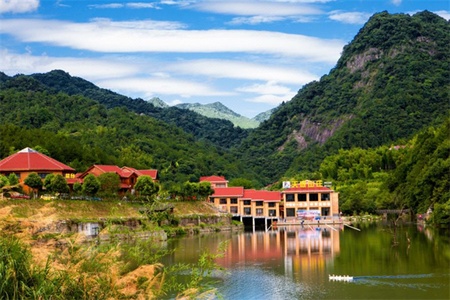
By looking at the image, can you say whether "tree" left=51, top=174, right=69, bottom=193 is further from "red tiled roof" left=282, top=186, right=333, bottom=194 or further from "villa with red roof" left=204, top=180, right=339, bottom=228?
"red tiled roof" left=282, top=186, right=333, bottom=194

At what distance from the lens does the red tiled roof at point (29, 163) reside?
47.6m

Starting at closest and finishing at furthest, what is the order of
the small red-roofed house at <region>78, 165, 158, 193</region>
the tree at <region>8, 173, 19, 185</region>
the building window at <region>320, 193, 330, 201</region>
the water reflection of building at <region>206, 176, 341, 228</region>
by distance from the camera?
the tree at <region>8, 173, 19, 185</region>
the small red-roofed house at <region>78, 165, 158, 193</region>
the water reflection of building at <region>206, 176, 341, 228</region>
the building window at <region>320, 193, 330, 201</region>

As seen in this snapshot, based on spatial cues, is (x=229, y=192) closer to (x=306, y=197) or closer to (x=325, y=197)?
(x=306, y=197)

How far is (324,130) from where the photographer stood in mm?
128000

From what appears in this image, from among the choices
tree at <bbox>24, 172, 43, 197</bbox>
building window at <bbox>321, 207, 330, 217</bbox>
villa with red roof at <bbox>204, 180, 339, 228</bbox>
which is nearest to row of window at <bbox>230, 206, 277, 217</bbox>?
villa with red roof at <bbox>204, 180, 339, 228</bbox>

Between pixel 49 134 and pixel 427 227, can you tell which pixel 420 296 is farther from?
pixel 49 134

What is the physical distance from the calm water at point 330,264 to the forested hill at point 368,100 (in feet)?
196

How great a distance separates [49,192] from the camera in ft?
140

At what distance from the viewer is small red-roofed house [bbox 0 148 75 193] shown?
47531 millimetres

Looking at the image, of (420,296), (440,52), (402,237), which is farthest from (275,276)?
(440,52)

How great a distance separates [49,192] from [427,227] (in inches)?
975

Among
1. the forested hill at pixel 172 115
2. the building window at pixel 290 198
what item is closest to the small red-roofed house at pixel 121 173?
the building window at pixel 290 198

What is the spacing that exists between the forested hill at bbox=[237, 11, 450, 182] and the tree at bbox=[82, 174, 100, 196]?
5998 centimetres

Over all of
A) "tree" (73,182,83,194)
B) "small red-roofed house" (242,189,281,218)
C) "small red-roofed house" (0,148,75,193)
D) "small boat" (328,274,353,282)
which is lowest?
"small boat" (328,274,353,282)
